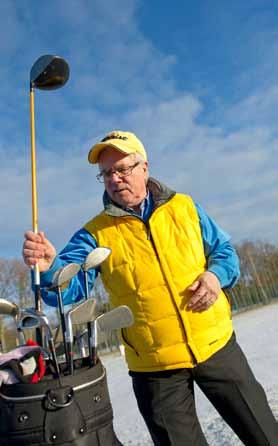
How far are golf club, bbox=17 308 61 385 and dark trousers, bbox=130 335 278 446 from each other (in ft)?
2.82

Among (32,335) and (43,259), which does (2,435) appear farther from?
(43,259)

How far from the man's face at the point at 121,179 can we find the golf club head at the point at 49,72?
44 cm

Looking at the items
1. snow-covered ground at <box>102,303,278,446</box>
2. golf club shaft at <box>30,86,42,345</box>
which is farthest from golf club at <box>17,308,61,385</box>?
snow-covered ground at <box>102,303,278,446</box>

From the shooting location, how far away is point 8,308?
1.67 m

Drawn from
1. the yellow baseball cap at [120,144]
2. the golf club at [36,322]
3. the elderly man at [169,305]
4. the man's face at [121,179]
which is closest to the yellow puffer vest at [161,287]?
the elderly man at [169,305]

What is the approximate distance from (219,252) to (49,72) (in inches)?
51.9

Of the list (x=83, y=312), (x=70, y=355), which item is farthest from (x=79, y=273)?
(x=70, y=355)

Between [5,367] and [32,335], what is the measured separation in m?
0.38

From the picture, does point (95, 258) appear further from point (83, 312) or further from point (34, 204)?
point (34, 204)

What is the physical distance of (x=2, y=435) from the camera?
1472 mm

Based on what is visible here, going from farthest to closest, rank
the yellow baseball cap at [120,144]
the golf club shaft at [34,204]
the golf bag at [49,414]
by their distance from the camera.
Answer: the yellow baseball cap at [120,144] → the golf club shaft at [34,204] → the golf bag at [49,414]

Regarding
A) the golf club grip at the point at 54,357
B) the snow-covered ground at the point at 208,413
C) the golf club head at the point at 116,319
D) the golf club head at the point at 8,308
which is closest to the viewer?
the golf club grip at the point at 54,357

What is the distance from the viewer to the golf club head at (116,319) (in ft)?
5.77

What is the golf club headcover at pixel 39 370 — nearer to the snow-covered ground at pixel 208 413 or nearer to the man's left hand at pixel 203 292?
the man's left hand at pixel 203 292
